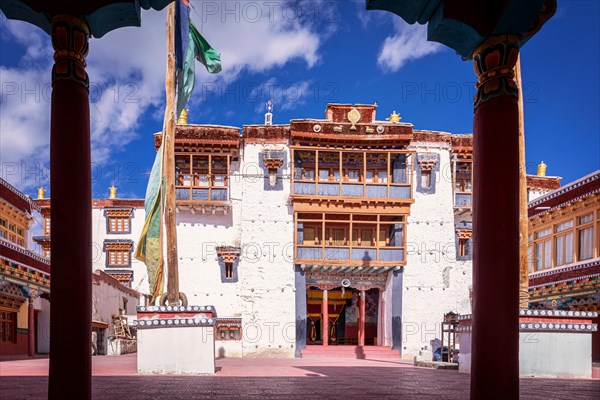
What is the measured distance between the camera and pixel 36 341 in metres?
21.0

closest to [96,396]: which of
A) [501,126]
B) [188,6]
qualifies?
[501,126]

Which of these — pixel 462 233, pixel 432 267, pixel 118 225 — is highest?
pixel 118 225

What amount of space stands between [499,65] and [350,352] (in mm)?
18570

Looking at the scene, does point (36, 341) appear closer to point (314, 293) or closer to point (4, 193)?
point (4, 193)

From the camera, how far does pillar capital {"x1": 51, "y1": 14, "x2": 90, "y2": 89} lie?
12.0ft

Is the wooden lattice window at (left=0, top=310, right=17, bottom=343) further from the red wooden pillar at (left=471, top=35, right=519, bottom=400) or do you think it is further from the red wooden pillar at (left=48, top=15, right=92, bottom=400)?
the red wooden pillar at (left=471, top=35, right=519, bottom=400)

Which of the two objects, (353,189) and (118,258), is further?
(118,258)

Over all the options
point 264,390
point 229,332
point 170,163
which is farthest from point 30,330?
point 264,390

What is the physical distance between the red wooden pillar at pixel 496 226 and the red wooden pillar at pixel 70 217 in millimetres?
2707

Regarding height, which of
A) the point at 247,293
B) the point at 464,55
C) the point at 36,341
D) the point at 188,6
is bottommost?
the point at 36,341

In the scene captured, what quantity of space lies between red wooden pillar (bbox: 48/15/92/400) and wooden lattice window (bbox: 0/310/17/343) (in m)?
17.2

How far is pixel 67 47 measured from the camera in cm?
368

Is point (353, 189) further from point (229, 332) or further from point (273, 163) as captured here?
point (229, 332)

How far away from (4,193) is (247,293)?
1087 centimetres
